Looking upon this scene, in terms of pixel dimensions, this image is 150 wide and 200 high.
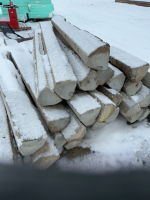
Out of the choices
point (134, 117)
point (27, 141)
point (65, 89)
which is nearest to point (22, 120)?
point (27, 141)

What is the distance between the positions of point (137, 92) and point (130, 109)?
28 cm

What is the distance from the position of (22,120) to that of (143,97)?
147cm

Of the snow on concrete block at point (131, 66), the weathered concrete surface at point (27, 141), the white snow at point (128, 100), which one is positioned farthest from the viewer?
the white snow at point (128, 100)

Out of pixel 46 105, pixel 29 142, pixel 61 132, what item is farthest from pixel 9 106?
pixel 61 132

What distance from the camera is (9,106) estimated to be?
1.57 meters

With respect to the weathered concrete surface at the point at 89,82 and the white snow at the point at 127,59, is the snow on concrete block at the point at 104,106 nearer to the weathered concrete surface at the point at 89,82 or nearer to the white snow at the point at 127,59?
the weathered concrete surface at the point at 89,82

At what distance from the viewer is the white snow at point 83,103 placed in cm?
154

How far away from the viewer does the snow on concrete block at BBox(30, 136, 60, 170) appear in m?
1.48

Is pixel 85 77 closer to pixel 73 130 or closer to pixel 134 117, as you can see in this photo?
pixel 73 130

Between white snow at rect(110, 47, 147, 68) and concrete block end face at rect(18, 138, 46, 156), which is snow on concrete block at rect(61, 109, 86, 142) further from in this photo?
white snow at rect(110, 47, 147, 68)

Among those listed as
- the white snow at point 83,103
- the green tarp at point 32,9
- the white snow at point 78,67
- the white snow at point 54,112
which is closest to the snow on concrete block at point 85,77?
the white snow at point 78,67

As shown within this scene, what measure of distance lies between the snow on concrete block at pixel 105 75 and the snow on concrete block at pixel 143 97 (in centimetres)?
45

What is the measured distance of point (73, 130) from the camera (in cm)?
166

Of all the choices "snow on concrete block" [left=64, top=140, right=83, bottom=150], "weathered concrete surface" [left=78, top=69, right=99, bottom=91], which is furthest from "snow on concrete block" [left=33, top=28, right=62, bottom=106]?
"snow on concrete block" [left=64, top=140, right=83, bottom=150]
